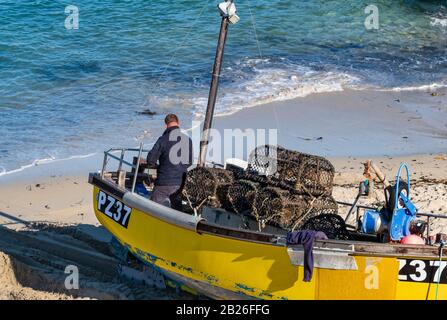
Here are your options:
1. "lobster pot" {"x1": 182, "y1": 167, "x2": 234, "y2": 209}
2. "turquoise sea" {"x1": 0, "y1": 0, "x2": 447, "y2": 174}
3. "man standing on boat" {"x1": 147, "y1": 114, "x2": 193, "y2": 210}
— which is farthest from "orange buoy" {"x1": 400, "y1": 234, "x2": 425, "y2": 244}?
"turquoise sea" {"x1": 0, "y1": 0, "x2": 447, "y2": 174}

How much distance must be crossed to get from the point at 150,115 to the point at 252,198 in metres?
7.82

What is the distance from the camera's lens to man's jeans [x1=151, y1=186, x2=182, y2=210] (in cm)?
1006

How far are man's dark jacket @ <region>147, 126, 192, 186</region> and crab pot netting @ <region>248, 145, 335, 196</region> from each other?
829mm

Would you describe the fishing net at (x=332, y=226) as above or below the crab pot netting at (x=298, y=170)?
below

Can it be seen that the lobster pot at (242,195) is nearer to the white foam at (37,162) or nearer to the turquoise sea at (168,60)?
the white foam at (37,162)

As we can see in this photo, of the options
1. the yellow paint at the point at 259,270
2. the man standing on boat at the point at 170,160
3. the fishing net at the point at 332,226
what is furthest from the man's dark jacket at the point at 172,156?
the fishing net at the point at 332,226

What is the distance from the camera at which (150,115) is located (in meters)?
17.1

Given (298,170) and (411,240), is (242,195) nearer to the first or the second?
(298,170)

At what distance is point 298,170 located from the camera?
31.4 feet

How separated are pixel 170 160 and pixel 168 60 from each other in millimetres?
11643

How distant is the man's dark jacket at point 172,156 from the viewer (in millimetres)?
9930
